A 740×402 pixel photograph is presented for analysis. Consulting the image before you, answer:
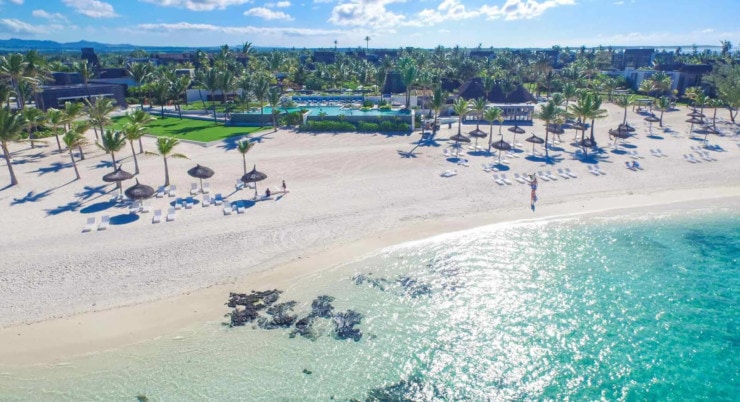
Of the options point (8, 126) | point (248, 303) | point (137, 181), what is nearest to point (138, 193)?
point (137, 181)

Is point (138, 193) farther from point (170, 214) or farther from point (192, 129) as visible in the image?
point (192, 129)

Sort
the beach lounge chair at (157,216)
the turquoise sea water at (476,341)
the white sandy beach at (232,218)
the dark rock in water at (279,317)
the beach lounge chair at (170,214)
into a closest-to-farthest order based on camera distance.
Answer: the turquoise sea water at (476,341)
the dark rock in water at (279,317)
the white sandy beach at (232,218)
the beach lounge chair at (157,216)
the beach lounge chair at (170,214)

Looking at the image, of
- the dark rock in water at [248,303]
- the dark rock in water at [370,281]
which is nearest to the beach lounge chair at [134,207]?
the dark rock in water at [248,303]

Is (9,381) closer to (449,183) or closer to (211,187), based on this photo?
(211,187)

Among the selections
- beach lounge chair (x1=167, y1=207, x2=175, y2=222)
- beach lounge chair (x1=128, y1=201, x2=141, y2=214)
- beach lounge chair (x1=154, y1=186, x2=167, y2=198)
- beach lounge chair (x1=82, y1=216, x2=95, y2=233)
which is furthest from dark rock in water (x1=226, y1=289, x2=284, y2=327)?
beach lounge chair (x1=154, y1=186, x2=167, y2=198)

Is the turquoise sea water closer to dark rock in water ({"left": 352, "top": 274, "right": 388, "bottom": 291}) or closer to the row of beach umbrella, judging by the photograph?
dark rock in water ({"left": 352, "top": 274, "right": 388, "bottom": 291})

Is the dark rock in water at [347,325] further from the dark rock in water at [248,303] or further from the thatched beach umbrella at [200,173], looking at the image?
the thatched beach umbrella at [200,173]

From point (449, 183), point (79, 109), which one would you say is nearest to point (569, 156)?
point (449, 183)
